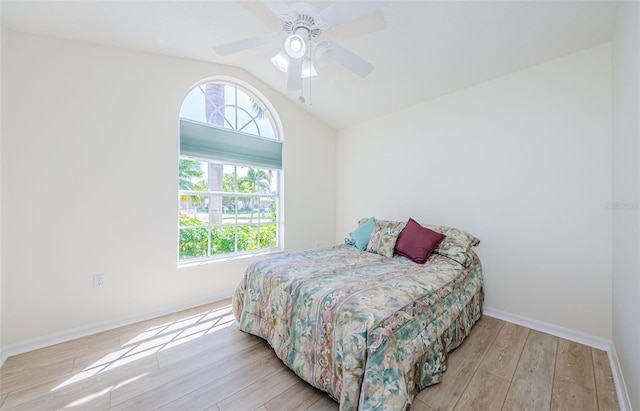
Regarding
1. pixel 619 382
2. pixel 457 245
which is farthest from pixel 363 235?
pixel 619 382

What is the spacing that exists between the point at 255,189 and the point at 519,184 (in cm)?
297

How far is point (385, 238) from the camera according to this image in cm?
268

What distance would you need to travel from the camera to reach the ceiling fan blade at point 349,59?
172 centimetres

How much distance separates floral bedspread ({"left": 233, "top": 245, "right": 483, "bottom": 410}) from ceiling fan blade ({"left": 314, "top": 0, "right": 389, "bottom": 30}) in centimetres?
167

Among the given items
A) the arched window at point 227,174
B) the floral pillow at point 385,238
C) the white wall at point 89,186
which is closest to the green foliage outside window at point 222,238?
the arched window at point 227,174

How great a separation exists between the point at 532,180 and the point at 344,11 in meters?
2.22

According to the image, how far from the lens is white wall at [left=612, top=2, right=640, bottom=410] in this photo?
1.29 meters

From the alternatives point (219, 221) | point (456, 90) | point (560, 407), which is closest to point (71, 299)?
point (219, 221)

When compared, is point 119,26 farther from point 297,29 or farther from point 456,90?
point 456,90

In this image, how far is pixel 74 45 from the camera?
212cm

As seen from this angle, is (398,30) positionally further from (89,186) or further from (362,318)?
(89,186)

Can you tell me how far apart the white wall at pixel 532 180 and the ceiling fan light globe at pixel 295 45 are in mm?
2043

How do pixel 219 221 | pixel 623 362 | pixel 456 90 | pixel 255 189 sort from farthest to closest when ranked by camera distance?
pixel 255 189 → pixel 219 221 → pixel 456 90 → pixel 623 362

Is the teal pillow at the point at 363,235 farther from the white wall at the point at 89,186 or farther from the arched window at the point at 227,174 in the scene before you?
the white wall at the point at 89,186
